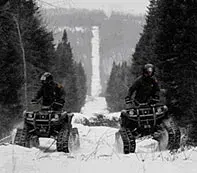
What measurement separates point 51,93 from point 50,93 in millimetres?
31

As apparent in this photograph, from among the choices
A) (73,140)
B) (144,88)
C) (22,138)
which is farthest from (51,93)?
(144,88)

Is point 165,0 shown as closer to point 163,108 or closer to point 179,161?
point 163,108

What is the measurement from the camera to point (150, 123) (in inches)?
415

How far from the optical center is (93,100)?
14912 cm

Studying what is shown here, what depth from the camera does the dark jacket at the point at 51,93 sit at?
11.6 m

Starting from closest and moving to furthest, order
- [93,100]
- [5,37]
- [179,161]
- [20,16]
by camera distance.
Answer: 1. [179,161]
2. [5,37]
3. [20,16]
4. [93,100]

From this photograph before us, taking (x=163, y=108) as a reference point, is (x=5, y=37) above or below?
above

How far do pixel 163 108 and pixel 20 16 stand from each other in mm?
26849

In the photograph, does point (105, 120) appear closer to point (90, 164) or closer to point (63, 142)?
point (63, 142)

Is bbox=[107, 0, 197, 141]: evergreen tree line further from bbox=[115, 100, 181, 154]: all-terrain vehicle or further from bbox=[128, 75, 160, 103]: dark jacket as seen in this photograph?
bbox=[115, 100, 181, 154]: all-terrain vehicle

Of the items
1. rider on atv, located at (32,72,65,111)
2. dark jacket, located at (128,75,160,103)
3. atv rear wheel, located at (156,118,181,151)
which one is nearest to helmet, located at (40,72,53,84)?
rider on atv, located at (32,72,65,111)

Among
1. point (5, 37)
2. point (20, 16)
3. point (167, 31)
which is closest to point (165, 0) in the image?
point (167, 31)

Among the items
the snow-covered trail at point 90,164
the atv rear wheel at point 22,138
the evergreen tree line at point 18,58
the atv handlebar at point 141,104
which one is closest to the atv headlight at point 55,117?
the atv rear wheel at point 22,138

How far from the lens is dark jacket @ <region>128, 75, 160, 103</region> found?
11109mm
